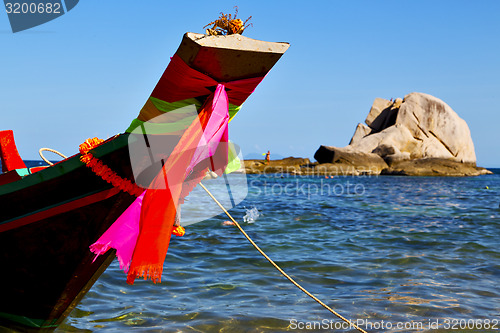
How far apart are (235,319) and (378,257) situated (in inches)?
134

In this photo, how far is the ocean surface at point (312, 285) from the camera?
4332 mm

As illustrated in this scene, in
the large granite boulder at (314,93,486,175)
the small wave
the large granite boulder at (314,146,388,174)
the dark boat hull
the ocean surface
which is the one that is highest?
the large granite boulder at (314,93,486,175)

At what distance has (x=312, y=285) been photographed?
5.51m

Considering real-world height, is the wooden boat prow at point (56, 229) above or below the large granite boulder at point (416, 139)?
below

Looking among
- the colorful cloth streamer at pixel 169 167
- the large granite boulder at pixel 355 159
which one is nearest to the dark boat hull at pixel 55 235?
the colorful cloth streamer at pixel 169 167

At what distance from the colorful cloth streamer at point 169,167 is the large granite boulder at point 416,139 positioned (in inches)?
1444

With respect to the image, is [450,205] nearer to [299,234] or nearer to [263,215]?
[263,215]

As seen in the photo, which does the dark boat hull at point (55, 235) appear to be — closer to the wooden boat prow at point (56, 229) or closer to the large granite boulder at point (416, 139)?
the wooden boat prow at point (56, 229)

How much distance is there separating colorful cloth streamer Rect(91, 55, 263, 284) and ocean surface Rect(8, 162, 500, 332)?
1435 mm

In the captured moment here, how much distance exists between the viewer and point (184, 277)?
5.84 meters

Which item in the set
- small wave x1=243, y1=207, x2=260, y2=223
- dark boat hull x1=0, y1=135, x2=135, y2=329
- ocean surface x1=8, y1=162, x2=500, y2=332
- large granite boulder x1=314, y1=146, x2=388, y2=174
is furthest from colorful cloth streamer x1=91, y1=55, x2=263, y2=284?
large granite boulder x1=314, y1=146, x2=388, y2=174

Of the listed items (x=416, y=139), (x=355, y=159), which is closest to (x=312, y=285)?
(x=355, y=159)

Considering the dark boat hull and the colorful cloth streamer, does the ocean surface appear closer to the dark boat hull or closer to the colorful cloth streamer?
the dark boat hull

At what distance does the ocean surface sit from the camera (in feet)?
14.2
